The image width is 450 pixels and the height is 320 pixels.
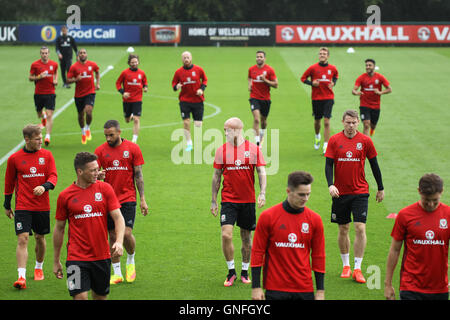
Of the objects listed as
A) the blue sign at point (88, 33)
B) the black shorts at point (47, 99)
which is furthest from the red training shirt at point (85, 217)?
the blue sign at point (88, 33)

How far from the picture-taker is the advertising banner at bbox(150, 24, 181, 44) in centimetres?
5188

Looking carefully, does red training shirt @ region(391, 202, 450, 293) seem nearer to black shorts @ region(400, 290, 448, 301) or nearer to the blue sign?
black shorts @ region(400, 290, 448, 301)

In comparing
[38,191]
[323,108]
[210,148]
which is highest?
[323,108]

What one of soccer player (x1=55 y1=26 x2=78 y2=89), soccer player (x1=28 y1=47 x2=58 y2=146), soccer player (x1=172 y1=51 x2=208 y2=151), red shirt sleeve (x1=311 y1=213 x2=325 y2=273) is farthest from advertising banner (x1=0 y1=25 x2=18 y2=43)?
red shirt sleeve (x1=311 y1=213 x2=325 y2=273)

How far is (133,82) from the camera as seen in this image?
65.3ft

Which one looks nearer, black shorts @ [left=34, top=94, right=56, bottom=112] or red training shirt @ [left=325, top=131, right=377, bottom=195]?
red training shirt @ [left=325, top=131, right=377, bottom=195]

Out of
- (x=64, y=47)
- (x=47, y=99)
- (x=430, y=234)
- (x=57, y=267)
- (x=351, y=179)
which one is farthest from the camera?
(x=64, y=47)

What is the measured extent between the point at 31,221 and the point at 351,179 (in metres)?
4.84

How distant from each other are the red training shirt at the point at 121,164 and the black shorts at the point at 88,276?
224cm

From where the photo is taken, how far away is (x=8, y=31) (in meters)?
51.8

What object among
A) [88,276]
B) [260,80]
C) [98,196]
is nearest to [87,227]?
[98,196]

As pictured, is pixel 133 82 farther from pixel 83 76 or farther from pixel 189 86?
pixel 189 86

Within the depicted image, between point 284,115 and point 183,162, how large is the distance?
7864 millimetres
